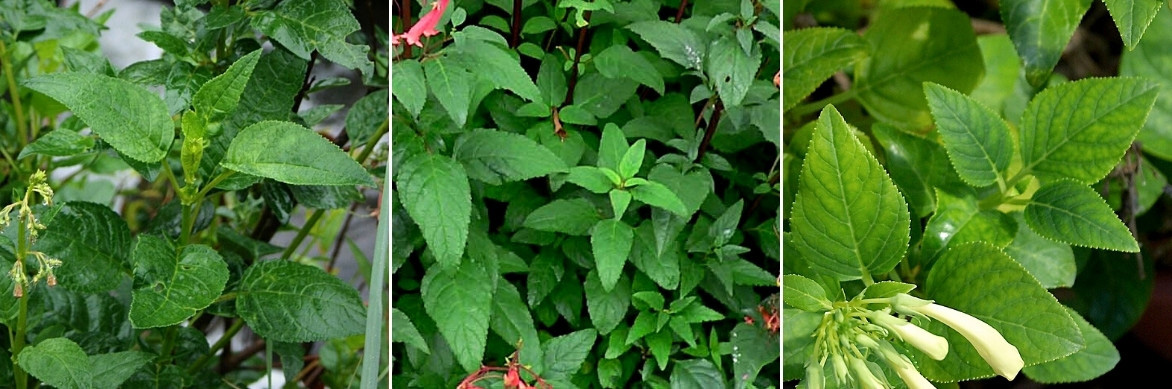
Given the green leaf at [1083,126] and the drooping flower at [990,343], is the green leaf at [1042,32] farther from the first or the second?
the drooping flower at [990,343]

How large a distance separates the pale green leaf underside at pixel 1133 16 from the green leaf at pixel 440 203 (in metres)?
0.36

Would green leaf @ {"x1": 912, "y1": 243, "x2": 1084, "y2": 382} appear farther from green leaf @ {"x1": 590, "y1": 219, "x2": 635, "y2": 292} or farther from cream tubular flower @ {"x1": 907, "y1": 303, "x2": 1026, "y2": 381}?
green leaf @ {"x1": 590, "y1": 219, "x2": 635, "y2": 292}

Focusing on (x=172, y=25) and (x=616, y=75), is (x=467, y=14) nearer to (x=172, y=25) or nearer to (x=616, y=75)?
(x=616, y=75)

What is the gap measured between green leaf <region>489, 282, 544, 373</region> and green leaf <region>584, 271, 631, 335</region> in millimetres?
34

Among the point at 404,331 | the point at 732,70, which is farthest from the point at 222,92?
the point at 732,70

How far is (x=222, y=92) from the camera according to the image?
1.55 feet

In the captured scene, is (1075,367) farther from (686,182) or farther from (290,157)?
(290,157)

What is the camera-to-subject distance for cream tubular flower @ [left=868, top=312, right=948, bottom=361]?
44 cm

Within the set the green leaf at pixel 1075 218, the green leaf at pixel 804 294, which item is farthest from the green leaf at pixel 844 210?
the green leaf at pixel 1075 218

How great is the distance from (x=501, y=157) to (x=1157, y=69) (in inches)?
22.7

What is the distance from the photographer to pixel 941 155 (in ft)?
2.07

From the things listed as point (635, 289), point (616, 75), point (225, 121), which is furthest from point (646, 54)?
point (225, 121)

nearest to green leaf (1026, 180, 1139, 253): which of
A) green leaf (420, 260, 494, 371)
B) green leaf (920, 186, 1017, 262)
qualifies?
green leaf (920, 186, 1017, 262)

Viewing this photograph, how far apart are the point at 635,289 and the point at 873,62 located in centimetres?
33
